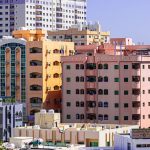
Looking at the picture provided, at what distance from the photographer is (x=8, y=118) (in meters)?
54.6

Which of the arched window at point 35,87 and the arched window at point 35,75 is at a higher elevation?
the arched window at point 35,75

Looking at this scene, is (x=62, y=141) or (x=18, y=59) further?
(x=18, y=59)

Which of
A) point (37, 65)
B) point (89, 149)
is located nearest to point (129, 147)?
point (89, 149)

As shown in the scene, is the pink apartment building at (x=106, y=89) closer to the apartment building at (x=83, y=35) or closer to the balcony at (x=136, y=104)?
the balcony at (x=136, y=104)

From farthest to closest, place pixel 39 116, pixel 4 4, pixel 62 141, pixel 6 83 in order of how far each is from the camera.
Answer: pixel 4 4 < pixel 6 83 < pixel 39 116 < pixel 62 141

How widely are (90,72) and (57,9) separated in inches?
2072

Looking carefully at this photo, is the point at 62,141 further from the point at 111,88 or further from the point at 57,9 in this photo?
the point at 57,9

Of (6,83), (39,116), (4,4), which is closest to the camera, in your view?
(39,116)

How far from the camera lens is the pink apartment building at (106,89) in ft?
193

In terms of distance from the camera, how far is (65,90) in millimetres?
60750

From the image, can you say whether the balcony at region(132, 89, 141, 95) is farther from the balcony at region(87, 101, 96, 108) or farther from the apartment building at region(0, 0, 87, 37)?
the apartment building at region(0, 0, 87, 37)

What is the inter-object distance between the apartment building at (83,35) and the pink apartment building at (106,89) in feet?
79.3

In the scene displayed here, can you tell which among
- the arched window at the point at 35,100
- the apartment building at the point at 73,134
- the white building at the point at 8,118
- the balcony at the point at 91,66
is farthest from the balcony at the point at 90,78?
the apartment building at the point at 73,134

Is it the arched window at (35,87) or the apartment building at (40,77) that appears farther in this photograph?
the arched window at (35,87)
